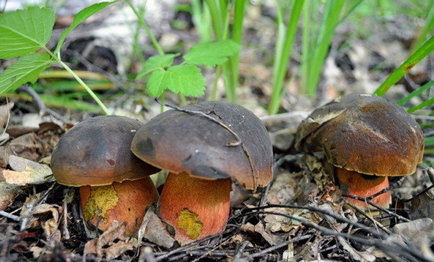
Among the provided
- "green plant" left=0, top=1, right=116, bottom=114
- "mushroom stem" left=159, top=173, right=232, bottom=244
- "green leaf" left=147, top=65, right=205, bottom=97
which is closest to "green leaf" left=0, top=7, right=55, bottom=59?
"green plant" left=0, top=1, right=116, bottom=114

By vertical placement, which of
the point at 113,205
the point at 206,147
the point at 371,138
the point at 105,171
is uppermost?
the point at 206,147

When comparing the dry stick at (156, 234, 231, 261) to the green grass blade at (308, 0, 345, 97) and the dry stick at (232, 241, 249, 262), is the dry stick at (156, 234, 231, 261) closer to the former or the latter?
the dry stick at (232, 241, 249, 262)

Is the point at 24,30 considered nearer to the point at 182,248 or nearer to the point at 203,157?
the point at 203,157

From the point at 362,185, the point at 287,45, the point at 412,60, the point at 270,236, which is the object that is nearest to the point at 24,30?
the point at 270,236

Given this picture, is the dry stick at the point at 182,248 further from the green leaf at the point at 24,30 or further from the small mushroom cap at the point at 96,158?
the green leaf at the point at 24,30

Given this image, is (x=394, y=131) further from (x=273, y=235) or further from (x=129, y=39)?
(x=129, y=39)

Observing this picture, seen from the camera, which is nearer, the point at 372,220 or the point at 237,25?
the point at 372,220
